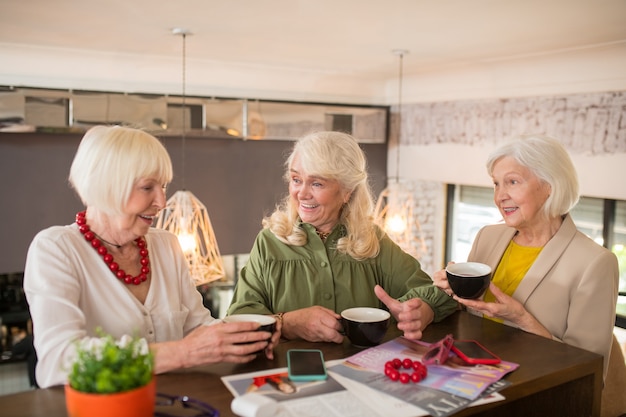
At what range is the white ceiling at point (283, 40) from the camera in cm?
263

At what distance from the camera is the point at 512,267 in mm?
2260

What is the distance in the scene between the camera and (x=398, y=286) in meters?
2.12

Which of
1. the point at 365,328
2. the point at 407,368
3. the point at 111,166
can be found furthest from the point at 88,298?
the point at 407,368

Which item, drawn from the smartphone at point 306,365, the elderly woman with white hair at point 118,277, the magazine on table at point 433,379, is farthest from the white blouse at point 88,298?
the magazine on table at point 433,379

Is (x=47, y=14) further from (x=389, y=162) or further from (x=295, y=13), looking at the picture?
(x=389, y=162)

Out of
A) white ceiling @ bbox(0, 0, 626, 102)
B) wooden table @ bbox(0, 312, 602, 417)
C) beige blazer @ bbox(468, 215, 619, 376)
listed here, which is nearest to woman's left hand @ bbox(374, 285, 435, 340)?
wooden table @ bbox(0, 312, 602, 417)

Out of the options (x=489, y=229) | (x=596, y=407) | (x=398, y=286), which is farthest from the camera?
(x=489, y=229)

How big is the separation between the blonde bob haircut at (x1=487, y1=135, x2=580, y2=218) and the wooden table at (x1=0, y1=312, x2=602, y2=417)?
61 cm

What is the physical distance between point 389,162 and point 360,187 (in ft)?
10.8

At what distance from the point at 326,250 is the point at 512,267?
2.40ft

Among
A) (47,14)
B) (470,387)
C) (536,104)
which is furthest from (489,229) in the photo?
(47,14)

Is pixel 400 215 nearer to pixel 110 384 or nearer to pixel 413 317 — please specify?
pixel 413 317

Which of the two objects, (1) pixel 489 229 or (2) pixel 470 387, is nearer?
(2) pixel 470 387

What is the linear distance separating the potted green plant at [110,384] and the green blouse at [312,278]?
3.02ft
